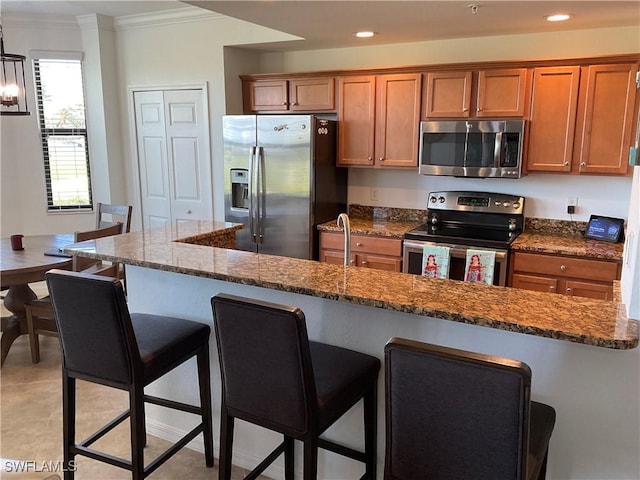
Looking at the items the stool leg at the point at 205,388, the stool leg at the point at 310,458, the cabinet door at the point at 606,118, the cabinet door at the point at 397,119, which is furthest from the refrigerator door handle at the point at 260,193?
the stool leg at the point at 310,458

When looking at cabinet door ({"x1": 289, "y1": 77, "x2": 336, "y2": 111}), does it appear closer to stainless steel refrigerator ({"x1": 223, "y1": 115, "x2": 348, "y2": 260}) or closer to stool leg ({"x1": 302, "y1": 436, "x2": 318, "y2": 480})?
stainless steel refrigerator ({"x1": 223, "y1": 115, "x2": 348, "y2": 260})

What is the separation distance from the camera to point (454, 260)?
12.0ft

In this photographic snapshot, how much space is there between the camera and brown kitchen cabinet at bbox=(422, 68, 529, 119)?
3.58 metres

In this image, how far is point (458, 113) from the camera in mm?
3768

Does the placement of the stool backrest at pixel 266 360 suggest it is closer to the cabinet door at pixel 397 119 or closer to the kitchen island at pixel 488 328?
the kitchen island at pixel 488 328

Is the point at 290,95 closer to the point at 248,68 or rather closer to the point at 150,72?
the point at 248,68

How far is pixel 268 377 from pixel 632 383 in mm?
1123

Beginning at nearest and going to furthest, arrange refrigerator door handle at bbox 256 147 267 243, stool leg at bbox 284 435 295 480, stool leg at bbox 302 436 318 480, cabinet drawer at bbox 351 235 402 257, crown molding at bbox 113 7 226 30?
stool leg at bbox 302 436 318 480, stool leg at bbox 284 435 295 480, cabinet drawer at bbox 351 235 402 257, refrigerator door handle at bbox 256 147 267 243, crown molding at bbox 113 7 226 30

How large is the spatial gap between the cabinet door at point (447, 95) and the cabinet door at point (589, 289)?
1407mm

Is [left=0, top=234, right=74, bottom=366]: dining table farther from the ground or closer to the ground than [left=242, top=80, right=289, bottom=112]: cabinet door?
closer to the ground

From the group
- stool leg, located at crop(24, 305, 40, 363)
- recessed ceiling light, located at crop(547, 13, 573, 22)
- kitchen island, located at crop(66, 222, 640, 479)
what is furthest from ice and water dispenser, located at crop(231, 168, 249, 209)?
recessed ceiling light, located at crop(547, 13, 573, 22)

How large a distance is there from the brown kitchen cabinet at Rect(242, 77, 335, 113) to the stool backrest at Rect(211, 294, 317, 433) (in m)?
2.98

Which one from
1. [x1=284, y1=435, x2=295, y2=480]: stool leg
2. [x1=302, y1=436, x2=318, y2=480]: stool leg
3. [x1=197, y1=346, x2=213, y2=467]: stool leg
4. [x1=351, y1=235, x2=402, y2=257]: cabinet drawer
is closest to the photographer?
[x1=302, y1=436, x2=318, y2=480]: stool leg

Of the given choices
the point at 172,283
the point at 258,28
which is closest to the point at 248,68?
the point at 258,28
